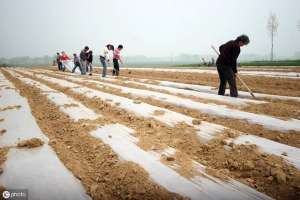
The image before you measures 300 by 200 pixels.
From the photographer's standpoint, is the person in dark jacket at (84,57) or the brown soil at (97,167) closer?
the brown soil at (97,167)

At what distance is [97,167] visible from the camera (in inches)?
94.6

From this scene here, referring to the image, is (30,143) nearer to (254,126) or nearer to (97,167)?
(97,167)

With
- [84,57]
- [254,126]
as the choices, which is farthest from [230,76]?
[84,57]

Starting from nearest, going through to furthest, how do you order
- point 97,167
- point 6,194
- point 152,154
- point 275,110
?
point 6,194, point 97,167, point 152,154, point 275,110

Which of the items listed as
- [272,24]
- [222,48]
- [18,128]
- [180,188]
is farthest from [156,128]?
[272,24]

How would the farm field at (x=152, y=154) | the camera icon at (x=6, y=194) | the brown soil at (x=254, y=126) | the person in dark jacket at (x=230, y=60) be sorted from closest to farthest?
the camera icon at (x=6, y=194) < the farm field at (x=152, y=154) < the brown soil at (x=254, y=126) < the person in dark jacket at (x=230, y=60)

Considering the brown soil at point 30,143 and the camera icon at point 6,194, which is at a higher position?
the brown soil at point 30,143

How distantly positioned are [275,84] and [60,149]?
826 cm

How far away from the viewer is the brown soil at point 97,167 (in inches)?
75.6

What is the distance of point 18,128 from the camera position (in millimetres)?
3607

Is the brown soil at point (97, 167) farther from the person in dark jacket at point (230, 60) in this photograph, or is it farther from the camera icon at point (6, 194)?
the person in dark jacket at point (230, 60)

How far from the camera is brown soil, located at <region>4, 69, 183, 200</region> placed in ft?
6.30

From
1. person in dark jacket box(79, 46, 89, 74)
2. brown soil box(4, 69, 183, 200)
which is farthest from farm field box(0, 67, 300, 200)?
person in dark jacket box(79, 46, 89, 74)

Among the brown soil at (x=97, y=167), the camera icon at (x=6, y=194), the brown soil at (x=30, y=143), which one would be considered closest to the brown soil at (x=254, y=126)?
the brown soil at (x=97, y=167)
